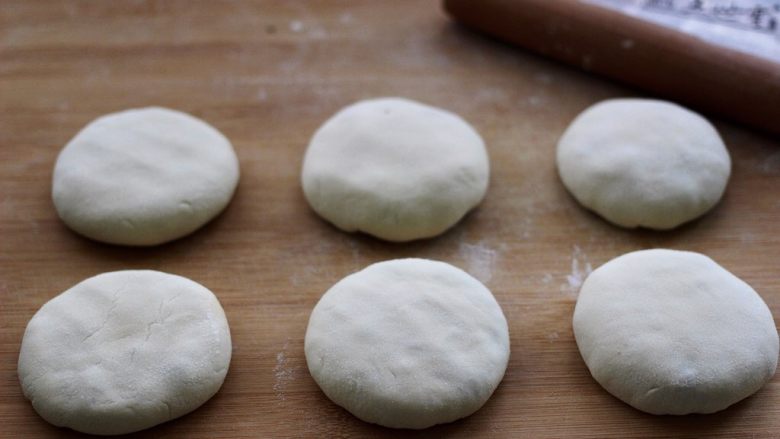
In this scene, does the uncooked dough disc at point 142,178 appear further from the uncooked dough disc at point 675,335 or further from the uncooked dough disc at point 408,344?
the uncooked dough disc at point 675,335

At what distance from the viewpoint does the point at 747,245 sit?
212 cm

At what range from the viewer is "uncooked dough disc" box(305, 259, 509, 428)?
1.72 meters

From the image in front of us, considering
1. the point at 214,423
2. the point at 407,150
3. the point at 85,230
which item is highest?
the point at 407,150

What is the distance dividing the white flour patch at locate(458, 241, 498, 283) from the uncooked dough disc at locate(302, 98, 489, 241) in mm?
89

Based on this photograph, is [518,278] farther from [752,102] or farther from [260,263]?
[752,102]

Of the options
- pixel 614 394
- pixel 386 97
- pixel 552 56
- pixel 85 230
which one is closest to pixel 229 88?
pixel 386 97

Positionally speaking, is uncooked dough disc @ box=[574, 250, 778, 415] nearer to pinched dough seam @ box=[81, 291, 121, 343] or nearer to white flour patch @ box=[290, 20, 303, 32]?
pinched dough seam @ box=[81, 291, 121, 343]

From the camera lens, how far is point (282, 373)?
1.88 metres

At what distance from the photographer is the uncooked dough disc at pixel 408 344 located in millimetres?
1717

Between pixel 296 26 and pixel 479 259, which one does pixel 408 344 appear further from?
pixel 296 26

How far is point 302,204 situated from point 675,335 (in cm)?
111

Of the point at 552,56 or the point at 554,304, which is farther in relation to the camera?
the point at 552,56

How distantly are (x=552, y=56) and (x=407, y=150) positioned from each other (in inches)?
30.3

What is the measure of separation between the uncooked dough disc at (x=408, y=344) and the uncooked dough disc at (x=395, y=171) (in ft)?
0.61
